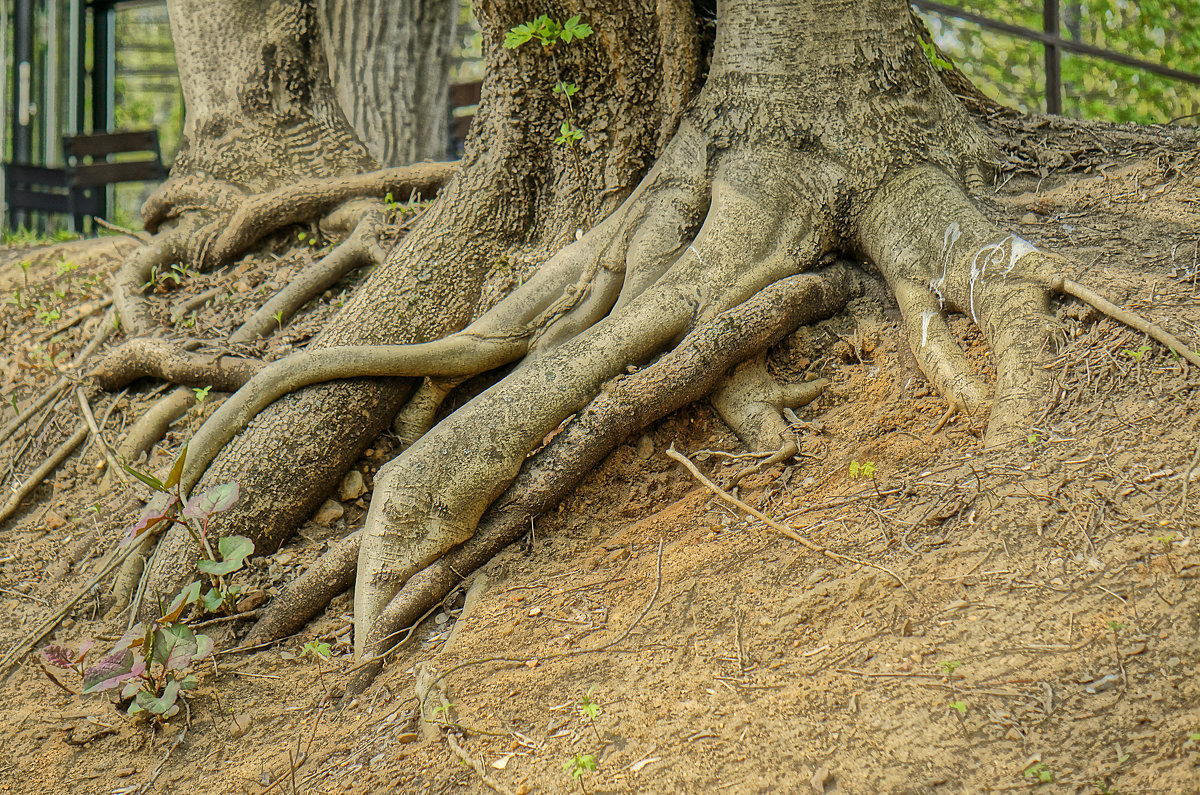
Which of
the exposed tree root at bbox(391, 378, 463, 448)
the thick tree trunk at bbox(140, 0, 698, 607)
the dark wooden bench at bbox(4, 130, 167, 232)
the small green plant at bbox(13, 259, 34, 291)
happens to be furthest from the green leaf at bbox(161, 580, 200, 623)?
the dark wooden bench at bbox(4, 130, 167, 232)

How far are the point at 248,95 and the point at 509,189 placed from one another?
2305 millimetres

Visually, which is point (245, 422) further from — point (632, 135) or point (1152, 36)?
point (1152, 36)

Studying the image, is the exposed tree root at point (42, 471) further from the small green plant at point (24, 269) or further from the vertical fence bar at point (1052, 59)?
the vertical fence bar at point (1052, 59)

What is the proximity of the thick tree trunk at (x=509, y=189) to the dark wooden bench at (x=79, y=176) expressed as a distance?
7.43 metres

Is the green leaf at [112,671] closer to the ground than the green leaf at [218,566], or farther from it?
closer to the ground

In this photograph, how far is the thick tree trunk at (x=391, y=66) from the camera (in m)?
6.52

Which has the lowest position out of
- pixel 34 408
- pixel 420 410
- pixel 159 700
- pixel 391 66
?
pixel 159 700

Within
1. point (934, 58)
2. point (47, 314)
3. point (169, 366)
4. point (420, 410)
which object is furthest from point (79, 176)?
point (934, 58)

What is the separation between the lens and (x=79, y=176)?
9719 millimetres

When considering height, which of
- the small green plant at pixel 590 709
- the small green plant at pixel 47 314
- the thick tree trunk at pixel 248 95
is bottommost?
the small green plant at pixel 590 709

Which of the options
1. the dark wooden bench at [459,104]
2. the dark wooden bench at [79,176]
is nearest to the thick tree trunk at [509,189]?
Answer: the dark wooden bench at [79,176]

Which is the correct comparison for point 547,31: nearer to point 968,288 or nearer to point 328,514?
point 968,288

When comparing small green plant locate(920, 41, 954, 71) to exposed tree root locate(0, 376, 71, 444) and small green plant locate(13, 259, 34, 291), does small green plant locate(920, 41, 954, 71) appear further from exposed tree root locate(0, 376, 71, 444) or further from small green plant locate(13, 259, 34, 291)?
small green plant locate(13, 259, 34, 291)

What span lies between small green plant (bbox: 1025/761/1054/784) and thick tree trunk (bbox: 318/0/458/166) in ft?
20.1
